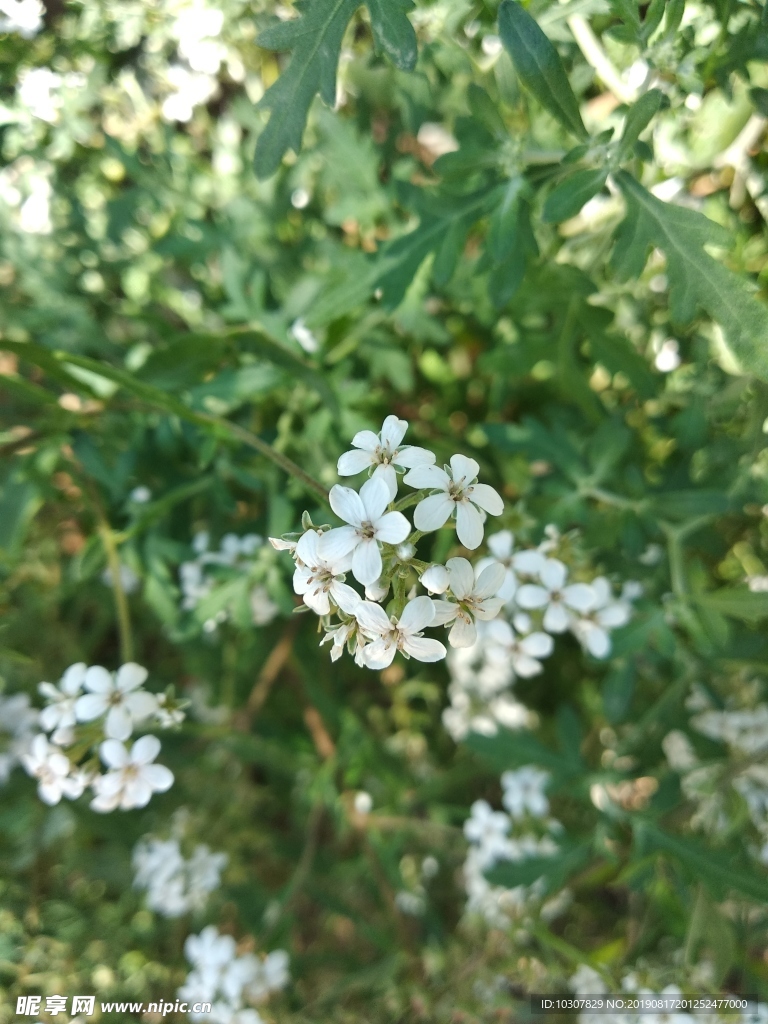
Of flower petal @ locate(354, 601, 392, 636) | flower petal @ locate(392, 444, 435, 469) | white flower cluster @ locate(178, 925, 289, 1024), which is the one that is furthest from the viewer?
white flower cluster @ locate(178, 925, 289, 1024)

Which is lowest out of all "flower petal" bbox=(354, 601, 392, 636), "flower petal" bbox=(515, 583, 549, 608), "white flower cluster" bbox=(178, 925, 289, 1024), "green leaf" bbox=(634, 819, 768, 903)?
"green leaf" bbox=(634, 819, 768, 903)

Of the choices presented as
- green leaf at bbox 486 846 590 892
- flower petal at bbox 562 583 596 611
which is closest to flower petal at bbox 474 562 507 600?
flower petal at bbox 562 583 596 611

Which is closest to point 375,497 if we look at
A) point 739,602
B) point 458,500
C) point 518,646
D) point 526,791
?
point 458,500

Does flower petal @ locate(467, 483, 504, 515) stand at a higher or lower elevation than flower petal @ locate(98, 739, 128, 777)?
higher

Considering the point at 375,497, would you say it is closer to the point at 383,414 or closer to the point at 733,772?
the point at 383,414

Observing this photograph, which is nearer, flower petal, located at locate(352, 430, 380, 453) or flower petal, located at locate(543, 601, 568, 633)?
flower petal, located at locate(352, 430, 380, 453)

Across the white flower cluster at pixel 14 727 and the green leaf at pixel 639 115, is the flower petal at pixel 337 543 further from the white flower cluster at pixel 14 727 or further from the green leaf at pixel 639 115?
the white flower cluster at pixel 14 727

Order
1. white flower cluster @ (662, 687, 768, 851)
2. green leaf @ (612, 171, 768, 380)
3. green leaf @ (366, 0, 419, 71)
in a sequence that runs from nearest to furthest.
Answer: green leaf @ (366, 0, 419, 71) < green leaf @ (612, 171, 768, 380) < white flower cluster @ (662, 687, 768, 851)

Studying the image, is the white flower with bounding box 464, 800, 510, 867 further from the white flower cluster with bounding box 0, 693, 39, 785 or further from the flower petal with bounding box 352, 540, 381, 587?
the flower petal with bounding box 352, 540, 381, 587
